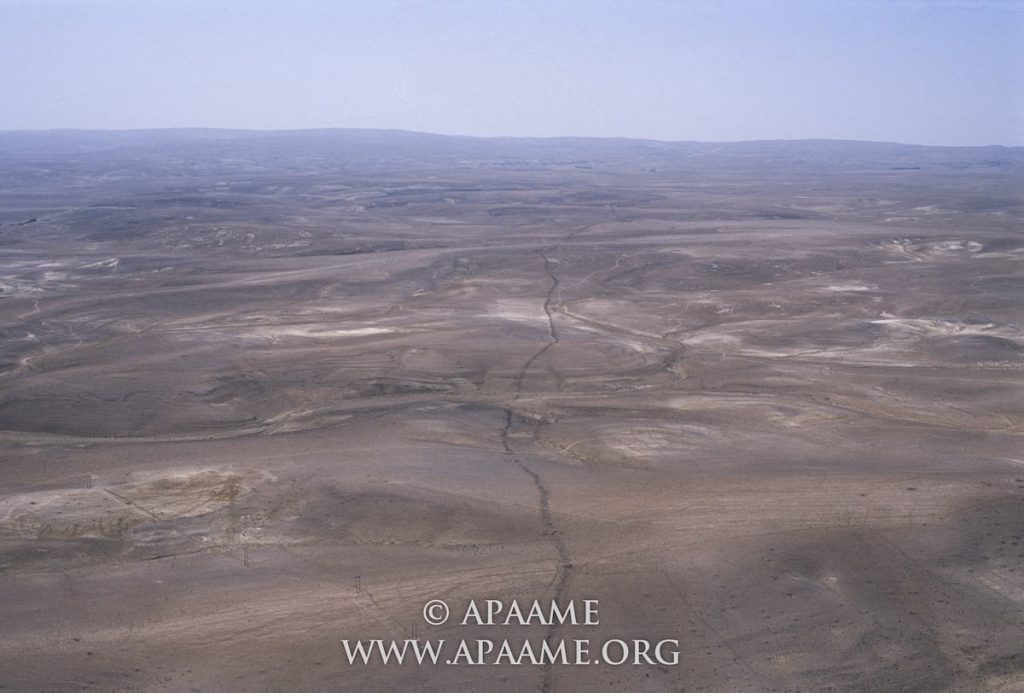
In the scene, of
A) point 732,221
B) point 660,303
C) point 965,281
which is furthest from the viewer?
point 732,221

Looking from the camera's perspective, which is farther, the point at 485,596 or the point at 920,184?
the point at 920,184

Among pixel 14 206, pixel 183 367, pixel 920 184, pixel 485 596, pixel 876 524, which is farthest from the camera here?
pixel 920 184

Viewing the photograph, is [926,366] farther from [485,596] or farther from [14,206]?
[14,206]

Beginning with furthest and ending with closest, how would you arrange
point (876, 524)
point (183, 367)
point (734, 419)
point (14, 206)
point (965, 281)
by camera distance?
point (14, 206), point (965, 281), point (183, 367), point (734, 419), point (876, 524)

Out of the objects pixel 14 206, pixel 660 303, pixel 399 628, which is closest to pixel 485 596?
pixel 399 628

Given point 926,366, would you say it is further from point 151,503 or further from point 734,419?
point 151,503

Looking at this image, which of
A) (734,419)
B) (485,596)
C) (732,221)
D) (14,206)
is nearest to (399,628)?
(485,596)
